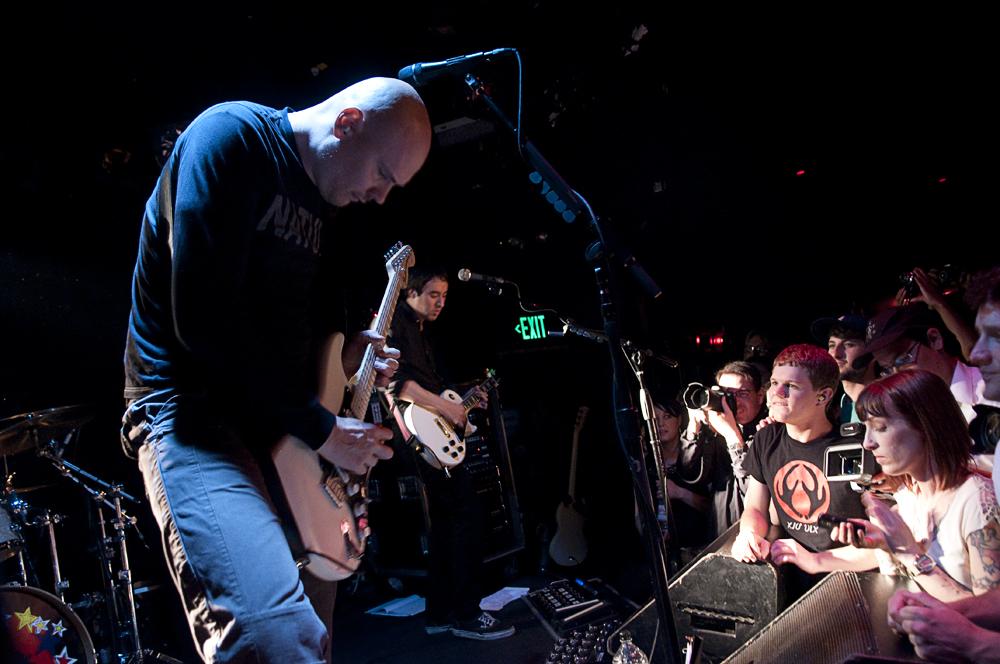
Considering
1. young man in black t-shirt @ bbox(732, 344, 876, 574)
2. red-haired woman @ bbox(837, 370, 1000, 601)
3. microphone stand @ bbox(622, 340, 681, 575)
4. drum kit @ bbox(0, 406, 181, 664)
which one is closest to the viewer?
red-haired woman @ bbox(837, 370, 1000, 601)

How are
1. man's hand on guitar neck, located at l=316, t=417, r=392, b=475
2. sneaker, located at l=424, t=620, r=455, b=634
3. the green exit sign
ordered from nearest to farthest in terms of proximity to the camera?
man's hand on guitar neck, located at l=316, t=417, r=392, b=475, sneaker, located at l=424, t=620, r=455, b=634, the green exit sign

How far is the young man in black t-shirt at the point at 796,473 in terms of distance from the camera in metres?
2.79

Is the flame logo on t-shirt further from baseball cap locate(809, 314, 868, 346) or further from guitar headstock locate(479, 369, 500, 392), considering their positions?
guitar headstock locate(479, 369, 500, 392)

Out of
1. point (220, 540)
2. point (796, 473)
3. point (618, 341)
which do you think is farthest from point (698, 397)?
point (220, 540)

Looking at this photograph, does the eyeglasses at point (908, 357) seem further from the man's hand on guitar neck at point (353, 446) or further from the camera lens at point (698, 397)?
the man's hand on guitar neck at point (353, 446)

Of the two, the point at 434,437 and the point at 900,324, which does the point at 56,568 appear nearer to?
the point at 434,437

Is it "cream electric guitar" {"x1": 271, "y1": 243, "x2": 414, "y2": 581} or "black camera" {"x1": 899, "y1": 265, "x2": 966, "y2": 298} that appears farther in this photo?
"black camera" {"x1": 899, "y1": 265, "x2": 966, "y2": 298}

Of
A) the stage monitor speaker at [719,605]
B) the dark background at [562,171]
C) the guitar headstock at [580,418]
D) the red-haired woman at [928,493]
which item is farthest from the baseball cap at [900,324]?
the guitar headstock at [580,418]

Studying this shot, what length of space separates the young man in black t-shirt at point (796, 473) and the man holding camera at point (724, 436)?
41cm

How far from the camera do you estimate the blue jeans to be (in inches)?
48.3

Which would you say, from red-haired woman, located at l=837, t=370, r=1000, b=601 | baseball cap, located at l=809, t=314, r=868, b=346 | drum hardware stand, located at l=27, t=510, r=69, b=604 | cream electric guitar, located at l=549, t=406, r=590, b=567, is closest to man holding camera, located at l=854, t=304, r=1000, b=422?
baseball cap, located at l=809, t=314, r=868, b=346

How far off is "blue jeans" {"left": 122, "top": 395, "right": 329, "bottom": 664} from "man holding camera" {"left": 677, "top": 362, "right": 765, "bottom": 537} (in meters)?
2.92

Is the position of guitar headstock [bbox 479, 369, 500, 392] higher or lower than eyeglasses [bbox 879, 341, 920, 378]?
lower

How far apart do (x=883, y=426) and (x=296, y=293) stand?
2089 mm
